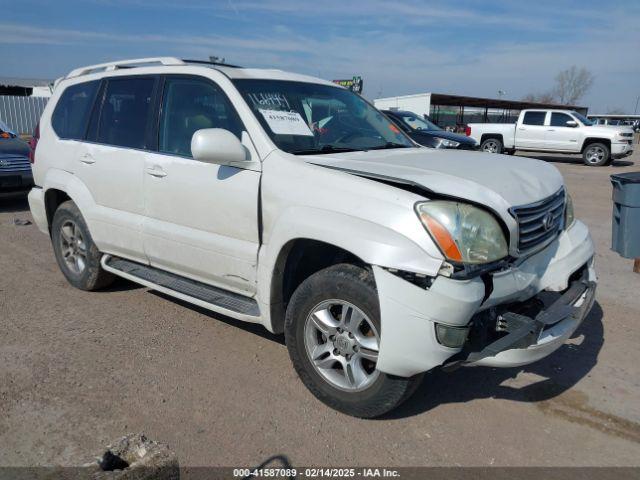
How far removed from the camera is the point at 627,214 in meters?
6.05

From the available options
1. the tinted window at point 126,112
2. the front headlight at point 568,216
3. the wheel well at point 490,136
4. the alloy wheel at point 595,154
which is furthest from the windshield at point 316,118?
the wheel well at point 490,136

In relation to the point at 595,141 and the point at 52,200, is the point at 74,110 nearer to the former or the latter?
the point at 52,200

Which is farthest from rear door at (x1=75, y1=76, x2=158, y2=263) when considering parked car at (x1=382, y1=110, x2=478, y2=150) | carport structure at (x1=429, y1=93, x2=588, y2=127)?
carport structure at (x1=429, y1=93, x2=588, y2=127)

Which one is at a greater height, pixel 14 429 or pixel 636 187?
pixel 636 187

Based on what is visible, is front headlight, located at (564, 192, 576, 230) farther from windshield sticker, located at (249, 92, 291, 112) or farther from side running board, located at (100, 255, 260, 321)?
A: side running board, located at (100, 255, 260, 321)

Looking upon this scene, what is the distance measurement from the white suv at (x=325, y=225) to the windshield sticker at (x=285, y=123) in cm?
2

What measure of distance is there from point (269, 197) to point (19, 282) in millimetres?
3523

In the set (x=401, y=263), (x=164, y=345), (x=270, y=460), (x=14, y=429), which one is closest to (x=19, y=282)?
(x=164, y=345)

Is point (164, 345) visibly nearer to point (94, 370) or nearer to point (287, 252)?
point (94, 370)

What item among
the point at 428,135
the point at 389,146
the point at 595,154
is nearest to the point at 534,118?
the point at 595,154

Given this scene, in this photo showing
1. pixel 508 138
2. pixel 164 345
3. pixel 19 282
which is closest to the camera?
pixel 164 345

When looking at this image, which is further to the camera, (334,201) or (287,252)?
(287,252)

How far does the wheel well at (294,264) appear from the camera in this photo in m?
3.22

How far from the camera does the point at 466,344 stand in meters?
2.83
